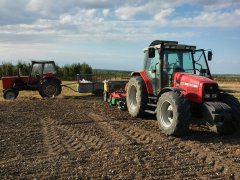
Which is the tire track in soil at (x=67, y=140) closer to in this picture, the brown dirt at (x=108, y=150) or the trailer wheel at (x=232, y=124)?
the brown dirt at (x=108, y=150)

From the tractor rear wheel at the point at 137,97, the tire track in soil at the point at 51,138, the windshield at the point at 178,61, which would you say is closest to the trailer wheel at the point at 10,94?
the tire track in soil at the point at 51,138

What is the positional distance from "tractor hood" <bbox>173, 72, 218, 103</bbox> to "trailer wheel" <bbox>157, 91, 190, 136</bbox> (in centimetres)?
49

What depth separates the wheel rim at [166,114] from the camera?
27.0 feet

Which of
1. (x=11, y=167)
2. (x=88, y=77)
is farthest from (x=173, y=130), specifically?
(x=88, y=77)

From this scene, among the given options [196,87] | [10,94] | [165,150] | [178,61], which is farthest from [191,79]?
[10,94]

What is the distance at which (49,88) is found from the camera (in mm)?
16609

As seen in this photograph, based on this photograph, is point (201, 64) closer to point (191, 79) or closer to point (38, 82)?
point (191, 79)

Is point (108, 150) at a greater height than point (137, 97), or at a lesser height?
lesser

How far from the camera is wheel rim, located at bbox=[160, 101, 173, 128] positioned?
823 cm

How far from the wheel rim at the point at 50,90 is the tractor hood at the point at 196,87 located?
9129mm

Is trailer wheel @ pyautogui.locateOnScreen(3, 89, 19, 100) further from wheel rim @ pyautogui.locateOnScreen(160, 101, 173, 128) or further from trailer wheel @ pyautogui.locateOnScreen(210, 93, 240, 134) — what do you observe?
trailer wheel @ pyautogui.locateOnScreen(210, 93, 240, 134)

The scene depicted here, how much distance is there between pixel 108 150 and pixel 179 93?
2.36m

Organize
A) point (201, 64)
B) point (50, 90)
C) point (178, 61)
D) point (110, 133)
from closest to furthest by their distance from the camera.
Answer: point (110, 133) < point (178, 61) < point (201, 64) < point (50, 90)

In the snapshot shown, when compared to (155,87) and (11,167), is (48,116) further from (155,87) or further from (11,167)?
(11,167)
